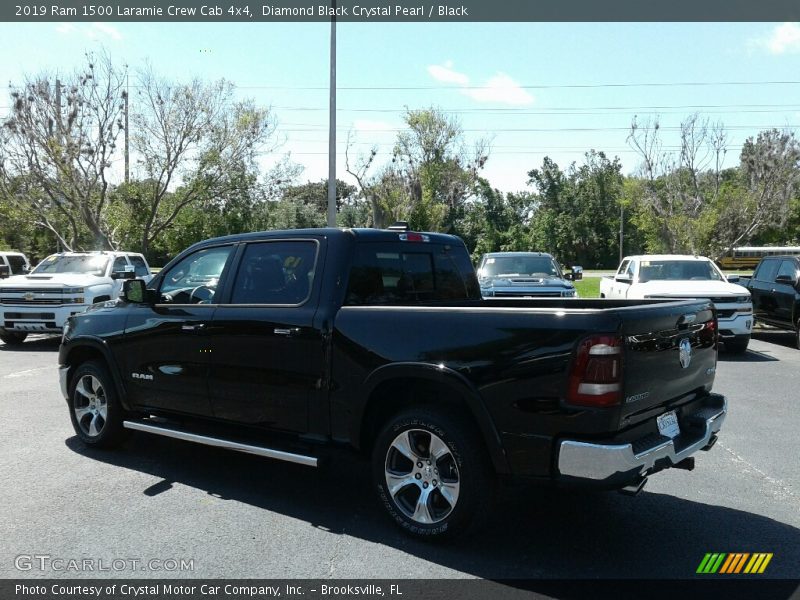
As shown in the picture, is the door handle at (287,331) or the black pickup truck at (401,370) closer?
the black pickup truck at (401,370)

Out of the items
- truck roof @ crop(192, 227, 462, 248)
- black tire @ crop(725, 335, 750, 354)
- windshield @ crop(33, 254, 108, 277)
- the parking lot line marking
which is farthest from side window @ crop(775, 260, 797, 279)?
windshield @ crop(33, 254, 108, 277)

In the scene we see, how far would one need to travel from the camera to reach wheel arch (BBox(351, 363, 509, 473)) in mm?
3783

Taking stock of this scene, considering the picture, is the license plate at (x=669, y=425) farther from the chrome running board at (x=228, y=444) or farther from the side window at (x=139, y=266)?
the side window at (x=139, y=266)

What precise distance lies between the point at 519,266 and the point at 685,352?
10.9m

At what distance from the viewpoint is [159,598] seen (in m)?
3.48

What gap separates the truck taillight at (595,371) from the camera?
348cm

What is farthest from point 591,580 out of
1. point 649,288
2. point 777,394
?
point 649,288

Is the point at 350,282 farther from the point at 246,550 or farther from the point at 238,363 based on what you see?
the point at 246,550

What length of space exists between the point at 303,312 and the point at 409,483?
1.34 metres

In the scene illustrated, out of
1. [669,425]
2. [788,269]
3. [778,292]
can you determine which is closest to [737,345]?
[778,292]

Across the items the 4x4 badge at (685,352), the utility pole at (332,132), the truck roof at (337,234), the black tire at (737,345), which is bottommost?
the black tire at (737,345)

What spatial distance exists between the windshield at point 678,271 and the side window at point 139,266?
37.0 feet

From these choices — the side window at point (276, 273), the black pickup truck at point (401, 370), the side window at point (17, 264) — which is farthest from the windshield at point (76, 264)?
the side window at point (276, 273)

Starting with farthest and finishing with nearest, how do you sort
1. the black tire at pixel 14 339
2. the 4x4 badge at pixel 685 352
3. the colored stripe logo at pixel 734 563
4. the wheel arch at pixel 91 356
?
the black tire at pixel 14 339 < the wheel arch at pixel 91 356 < the 4x4 badge at pixel 685 352 < the colored stripe logo at pixel 734 563
